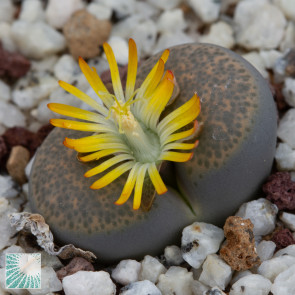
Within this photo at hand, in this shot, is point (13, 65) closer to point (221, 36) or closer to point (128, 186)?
point (221, 36)

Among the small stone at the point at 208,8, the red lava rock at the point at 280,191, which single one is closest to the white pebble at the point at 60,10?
the small stone at the point at 208,8

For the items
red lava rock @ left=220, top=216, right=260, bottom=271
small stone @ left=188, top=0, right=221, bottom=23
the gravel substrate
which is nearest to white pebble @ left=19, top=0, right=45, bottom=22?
the gravel substrate

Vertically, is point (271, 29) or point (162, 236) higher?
point (271, 29)

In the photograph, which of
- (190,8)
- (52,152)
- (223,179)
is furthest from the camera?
(190,8)

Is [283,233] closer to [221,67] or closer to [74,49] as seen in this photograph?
[221,67]

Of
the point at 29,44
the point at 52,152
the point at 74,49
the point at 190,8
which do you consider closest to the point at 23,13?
the point at 29,44

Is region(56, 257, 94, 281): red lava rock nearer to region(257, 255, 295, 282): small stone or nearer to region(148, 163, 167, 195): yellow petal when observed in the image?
region(148, 163, 167, 195): yellow petal
